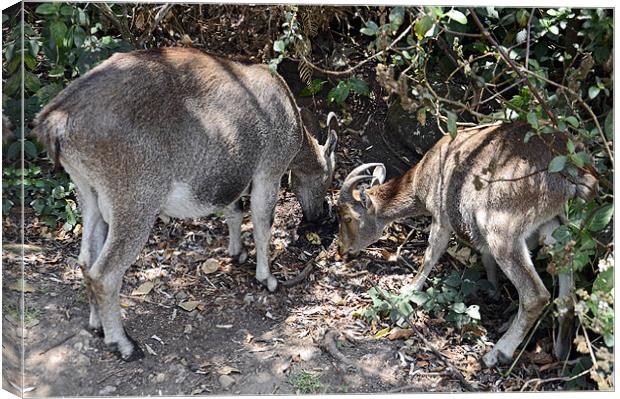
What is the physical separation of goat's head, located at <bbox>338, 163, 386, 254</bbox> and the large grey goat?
0.88 feet

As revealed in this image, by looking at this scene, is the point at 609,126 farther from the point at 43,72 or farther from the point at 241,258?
the point at 43,72

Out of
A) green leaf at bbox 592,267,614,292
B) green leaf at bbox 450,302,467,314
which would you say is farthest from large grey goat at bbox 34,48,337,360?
green leaf at bbox 592,267,614,292

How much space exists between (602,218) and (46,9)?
4062 mm

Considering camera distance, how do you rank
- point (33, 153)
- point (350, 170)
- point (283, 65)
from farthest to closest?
1. point (350, 170)
2. point (283, 65)
3. point (33, 153)

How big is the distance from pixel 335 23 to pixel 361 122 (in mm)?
829

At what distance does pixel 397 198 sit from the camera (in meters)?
7.15

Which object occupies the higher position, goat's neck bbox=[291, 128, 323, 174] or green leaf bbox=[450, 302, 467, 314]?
goat's neck bbox=[291, 128, 323, 174]

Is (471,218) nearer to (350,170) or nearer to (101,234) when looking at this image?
(350,170)

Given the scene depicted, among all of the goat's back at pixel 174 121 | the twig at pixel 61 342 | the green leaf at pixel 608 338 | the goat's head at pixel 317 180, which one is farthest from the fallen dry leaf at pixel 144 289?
the green leaf at pixel 608 338

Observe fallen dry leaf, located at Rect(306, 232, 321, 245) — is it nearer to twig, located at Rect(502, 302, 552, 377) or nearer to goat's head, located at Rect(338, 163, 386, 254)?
goat's head, located at Rect(338, 163, 386, 254)

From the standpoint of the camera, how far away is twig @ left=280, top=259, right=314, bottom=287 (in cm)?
668

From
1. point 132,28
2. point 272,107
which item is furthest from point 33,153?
point 272,107

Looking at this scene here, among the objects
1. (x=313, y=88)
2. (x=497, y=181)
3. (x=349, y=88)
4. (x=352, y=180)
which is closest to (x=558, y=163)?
(x=497, y=181)

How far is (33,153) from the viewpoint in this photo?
227 inches
